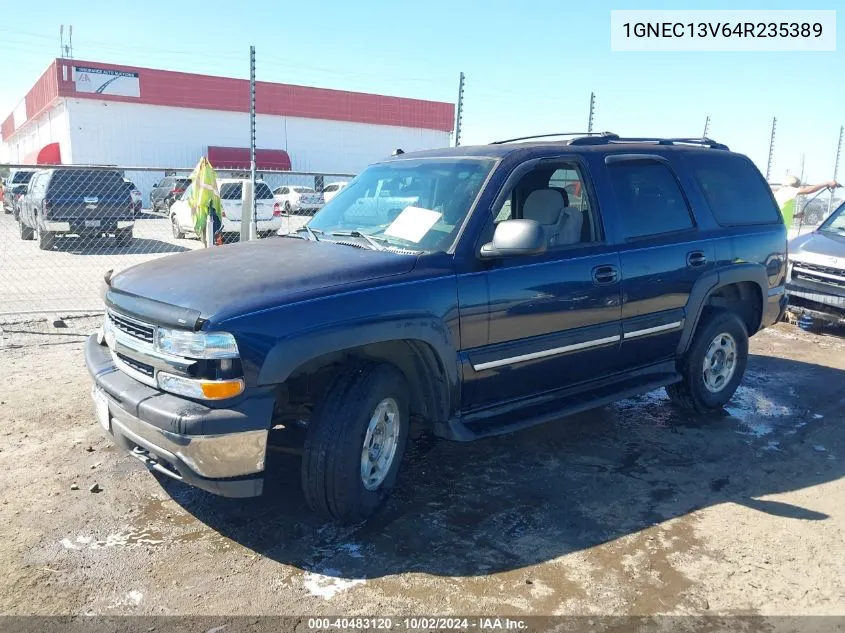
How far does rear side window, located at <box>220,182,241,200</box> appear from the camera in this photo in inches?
684

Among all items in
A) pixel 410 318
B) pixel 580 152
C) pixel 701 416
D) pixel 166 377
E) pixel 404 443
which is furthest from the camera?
pixel 701 416

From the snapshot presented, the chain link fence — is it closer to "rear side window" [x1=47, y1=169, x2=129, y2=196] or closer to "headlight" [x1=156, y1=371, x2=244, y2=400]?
"rear side window" [x1=47, y1=169, x2=129, y2=196]

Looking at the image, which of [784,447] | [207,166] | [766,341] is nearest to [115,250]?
[207,166]

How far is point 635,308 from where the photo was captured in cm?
467

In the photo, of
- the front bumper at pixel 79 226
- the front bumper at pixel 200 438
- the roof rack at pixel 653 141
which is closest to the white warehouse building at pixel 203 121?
the front bumper at pixel 79 226

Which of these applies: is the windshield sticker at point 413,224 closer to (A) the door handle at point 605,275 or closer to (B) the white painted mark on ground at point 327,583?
(A) the door handle at point 605,275

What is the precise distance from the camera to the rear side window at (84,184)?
50.6 feet

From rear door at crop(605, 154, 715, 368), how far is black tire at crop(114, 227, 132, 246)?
1331cm

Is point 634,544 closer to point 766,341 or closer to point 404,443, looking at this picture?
point 404,443

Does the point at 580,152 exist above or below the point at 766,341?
above

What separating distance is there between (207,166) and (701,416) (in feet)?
19.9

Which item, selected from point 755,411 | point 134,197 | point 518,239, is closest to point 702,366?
point 755,411

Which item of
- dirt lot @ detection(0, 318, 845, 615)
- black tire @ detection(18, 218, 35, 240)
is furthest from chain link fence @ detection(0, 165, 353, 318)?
dirt lot @ detection(0, 318, 845, 615)

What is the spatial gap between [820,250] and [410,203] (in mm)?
6421
